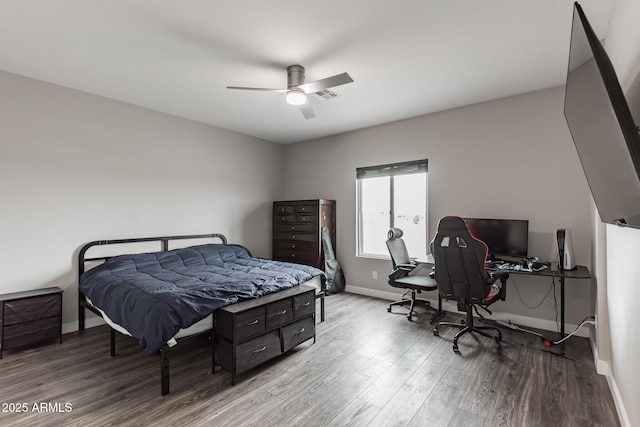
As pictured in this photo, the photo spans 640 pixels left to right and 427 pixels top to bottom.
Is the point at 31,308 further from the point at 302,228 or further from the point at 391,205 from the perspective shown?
the point at 391,205

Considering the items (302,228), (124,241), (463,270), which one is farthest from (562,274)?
(124,241)

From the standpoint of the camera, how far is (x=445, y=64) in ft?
9.26

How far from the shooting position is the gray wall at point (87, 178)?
304 centimetres

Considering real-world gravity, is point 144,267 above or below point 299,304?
above

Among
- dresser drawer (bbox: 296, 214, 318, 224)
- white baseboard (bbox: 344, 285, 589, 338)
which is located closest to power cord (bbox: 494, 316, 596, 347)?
white baseboard (bbox: 344, 285, 589, 338)

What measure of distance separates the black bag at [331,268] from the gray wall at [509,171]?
386mm

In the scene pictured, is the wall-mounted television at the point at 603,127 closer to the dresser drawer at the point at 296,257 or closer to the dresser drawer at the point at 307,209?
the dresser drawer at the point at 307,209

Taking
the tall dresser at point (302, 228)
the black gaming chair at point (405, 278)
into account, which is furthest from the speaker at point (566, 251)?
the tall dresser at point (302, 228)

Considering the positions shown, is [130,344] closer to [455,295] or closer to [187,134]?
[187,134]

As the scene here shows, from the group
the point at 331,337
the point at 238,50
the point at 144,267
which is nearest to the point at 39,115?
the point at 144,267

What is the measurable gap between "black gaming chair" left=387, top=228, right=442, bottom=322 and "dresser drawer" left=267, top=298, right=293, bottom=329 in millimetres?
1608

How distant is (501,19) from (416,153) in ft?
7.25

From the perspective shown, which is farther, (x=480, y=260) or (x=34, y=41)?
(x=480, y=260)

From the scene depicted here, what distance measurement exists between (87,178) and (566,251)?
5.23 m
